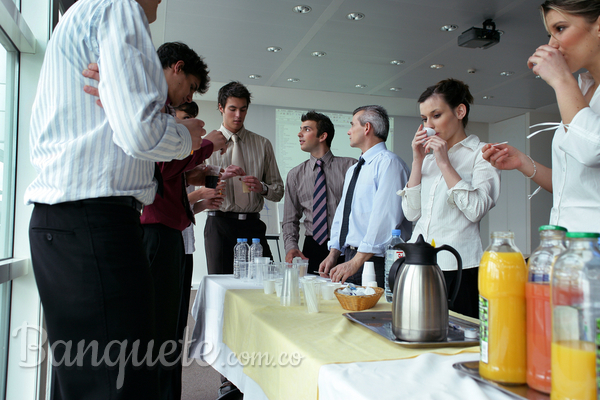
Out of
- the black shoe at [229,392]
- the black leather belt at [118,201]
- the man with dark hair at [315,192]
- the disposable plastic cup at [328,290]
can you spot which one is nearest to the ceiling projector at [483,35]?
the man with dark hair at [315,192]

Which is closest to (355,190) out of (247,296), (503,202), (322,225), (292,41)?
(322,225)

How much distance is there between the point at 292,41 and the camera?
4.46 metres

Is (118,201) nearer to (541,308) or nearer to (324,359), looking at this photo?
(324,359)

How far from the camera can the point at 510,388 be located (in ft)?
2.11

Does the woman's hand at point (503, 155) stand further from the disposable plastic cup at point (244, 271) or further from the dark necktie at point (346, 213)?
the disposable plastic cup at point (244, 271)

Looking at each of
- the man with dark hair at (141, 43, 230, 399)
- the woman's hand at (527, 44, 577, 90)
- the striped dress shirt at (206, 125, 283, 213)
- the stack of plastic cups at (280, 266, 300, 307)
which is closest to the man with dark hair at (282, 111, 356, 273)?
the striped dress shirt at (206, 125, 283, 213)

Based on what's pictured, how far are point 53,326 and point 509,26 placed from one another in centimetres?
443

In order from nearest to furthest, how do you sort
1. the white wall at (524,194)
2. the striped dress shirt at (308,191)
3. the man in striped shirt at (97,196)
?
1. the man in striped shirt at (97,196)
2. the striped dress shirt at (308,191)
3. the white wall at (524,194)

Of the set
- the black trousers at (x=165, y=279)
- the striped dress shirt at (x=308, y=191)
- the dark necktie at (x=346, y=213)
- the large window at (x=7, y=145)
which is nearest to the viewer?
the black trousers at (x=165, y=279)

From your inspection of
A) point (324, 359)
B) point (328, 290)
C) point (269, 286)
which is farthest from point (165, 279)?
point (324, 359)

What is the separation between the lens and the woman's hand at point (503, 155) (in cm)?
136

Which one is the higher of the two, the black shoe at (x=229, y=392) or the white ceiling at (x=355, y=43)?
the white ceiling at (x=355, y=43)

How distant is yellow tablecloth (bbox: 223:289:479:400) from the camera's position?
865 mm

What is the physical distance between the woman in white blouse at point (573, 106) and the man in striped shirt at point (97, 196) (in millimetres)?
994
